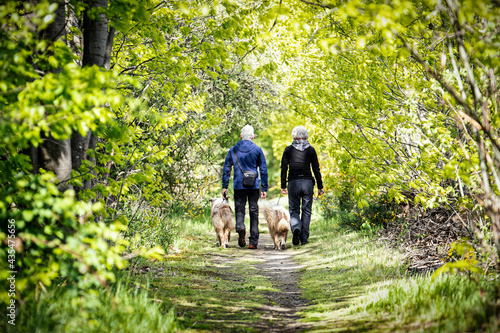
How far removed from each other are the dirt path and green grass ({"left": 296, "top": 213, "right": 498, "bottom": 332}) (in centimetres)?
16

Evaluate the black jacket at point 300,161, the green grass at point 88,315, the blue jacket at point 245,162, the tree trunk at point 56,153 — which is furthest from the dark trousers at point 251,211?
the green grass at point 88,315

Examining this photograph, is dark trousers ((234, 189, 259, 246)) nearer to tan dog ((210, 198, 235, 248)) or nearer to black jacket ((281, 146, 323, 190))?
tan dog ((210, 198, 235, 248))

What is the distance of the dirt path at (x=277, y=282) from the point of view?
3450mm

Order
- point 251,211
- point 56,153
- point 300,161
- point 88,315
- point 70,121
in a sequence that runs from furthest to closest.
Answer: point 251,211
point 300,161
point 56,153
point 88,315
point 70,121

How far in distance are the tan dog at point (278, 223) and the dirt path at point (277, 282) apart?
24 cm

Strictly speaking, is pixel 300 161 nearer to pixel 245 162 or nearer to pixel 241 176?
pixel 245 162

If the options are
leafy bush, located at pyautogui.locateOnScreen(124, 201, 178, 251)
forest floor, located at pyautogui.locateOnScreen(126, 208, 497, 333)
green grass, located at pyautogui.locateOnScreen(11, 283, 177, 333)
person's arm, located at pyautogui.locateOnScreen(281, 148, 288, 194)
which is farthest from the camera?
person's arm, located at pyautogui.locateOnScreen(281, 148, 288, 194)

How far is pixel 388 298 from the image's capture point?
3.41 m

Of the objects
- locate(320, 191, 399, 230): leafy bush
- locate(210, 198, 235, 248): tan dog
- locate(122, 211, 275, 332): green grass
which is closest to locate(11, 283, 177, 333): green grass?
locate(122, 211, 275, 332): green grass

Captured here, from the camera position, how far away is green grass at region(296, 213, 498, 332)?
102 inches

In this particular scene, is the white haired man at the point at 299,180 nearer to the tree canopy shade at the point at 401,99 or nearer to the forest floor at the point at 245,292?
the forest floor at the point at 245,292

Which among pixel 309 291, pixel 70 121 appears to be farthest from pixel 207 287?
pixel 70 121

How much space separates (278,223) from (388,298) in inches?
187

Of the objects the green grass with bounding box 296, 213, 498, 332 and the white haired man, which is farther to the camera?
the white haired man
